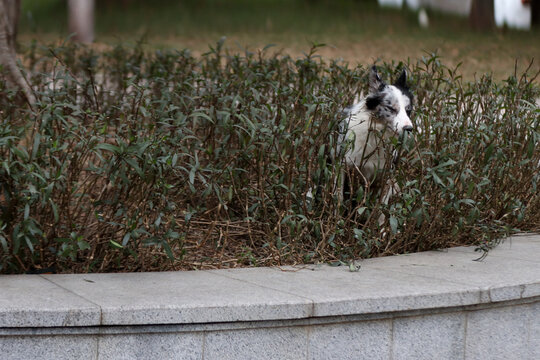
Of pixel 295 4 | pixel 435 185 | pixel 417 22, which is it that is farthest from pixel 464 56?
pixel 435 185

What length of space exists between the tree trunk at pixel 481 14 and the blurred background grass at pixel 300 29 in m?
0.35

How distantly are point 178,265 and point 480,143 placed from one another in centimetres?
240

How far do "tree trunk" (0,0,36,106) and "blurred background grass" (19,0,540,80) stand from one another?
1784 centimetres

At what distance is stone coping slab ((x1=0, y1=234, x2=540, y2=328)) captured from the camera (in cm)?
388

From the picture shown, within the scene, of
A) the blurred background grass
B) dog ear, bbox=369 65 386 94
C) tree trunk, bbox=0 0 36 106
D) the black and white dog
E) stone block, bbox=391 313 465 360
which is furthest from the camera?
the blurred background grass

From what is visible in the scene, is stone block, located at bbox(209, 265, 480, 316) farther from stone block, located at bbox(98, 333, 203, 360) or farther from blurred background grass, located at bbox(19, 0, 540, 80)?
blurred background grass, located at bbox(19, 0, 540, 80)

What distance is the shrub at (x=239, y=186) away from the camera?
4734 mm

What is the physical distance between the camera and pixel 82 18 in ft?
80.7

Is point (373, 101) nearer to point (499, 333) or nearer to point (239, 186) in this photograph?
point (239, 186)

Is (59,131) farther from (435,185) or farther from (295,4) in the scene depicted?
(295,4)

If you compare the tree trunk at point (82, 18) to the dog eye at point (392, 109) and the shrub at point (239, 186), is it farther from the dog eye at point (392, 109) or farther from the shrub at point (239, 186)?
the dog eye at point (392, 109)

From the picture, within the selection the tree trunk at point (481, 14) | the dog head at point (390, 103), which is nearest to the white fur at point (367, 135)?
the dog head at point (390, 103)

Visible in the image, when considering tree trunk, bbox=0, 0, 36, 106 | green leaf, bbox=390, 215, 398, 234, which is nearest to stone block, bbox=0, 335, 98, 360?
green leaf, bbox=390, 215, 398, 234

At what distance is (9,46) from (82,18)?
57.0ft
